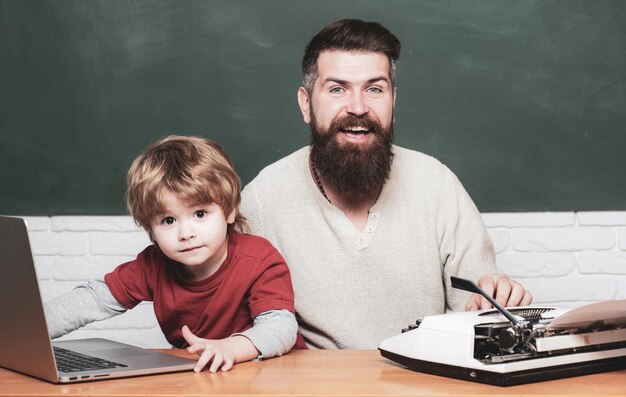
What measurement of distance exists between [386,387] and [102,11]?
2029 millimetres

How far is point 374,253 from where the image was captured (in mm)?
2207

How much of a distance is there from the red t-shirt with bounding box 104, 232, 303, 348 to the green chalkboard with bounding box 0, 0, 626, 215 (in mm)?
969

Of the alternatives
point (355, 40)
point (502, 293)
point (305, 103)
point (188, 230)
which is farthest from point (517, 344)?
point (305, 103)

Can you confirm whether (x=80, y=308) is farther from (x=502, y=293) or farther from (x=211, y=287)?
(x=502, y=293)

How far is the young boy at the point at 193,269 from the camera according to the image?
1676mm

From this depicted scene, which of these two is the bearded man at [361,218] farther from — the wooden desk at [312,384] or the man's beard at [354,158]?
the wooden desk at [312,384]

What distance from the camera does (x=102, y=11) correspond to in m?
2.84

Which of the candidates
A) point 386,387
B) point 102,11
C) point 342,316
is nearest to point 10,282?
point 386,387

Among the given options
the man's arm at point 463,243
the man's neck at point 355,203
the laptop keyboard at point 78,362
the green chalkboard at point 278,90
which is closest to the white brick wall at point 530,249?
the green chalkboard at point 278,90

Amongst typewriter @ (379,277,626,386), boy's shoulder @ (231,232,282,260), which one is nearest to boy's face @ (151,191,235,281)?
boy's shoulder @ (231,232,282,260)

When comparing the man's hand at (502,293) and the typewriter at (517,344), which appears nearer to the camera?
the typewriter at (517,344)

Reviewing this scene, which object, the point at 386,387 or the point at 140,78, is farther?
the point at 140,78

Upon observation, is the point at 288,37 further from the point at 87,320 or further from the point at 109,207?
the point at 87,320

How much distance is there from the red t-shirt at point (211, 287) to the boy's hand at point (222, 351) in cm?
23
